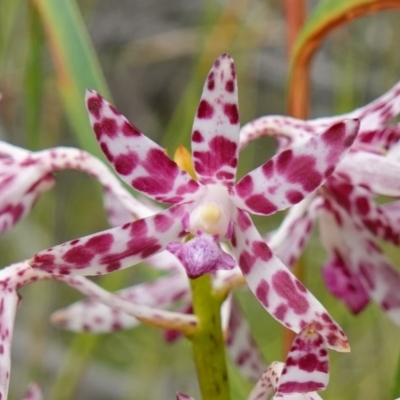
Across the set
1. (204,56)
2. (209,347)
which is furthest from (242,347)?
(204,56)

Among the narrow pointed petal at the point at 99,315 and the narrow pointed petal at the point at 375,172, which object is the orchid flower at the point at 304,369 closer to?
the narrow pointed petal at the point at 375,172

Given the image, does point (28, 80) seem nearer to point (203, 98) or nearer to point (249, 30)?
point (203, 98)

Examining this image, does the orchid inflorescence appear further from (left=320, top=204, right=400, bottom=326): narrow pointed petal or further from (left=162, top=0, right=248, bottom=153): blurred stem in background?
(left=162, top=0, right=248, bottom=153): blurred stem in background

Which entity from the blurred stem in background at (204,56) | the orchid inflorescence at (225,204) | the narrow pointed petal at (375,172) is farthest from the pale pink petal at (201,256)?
the blurred stem in background at (204,56)

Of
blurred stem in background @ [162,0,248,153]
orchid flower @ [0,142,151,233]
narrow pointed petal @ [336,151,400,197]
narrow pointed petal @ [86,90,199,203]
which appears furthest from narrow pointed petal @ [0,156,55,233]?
blurred stem in background @ [162,0,248,153]

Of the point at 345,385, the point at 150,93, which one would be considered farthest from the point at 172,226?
the point at 150,93

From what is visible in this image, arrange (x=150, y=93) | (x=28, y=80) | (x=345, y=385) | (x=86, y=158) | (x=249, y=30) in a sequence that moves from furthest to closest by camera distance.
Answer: (x=150, y=93), (x=249, y=30), (x=345, y=385), (x=28, y=80), (x=86, y=158)

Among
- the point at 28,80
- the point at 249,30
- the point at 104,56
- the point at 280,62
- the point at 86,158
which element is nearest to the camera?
the point at 86,158
